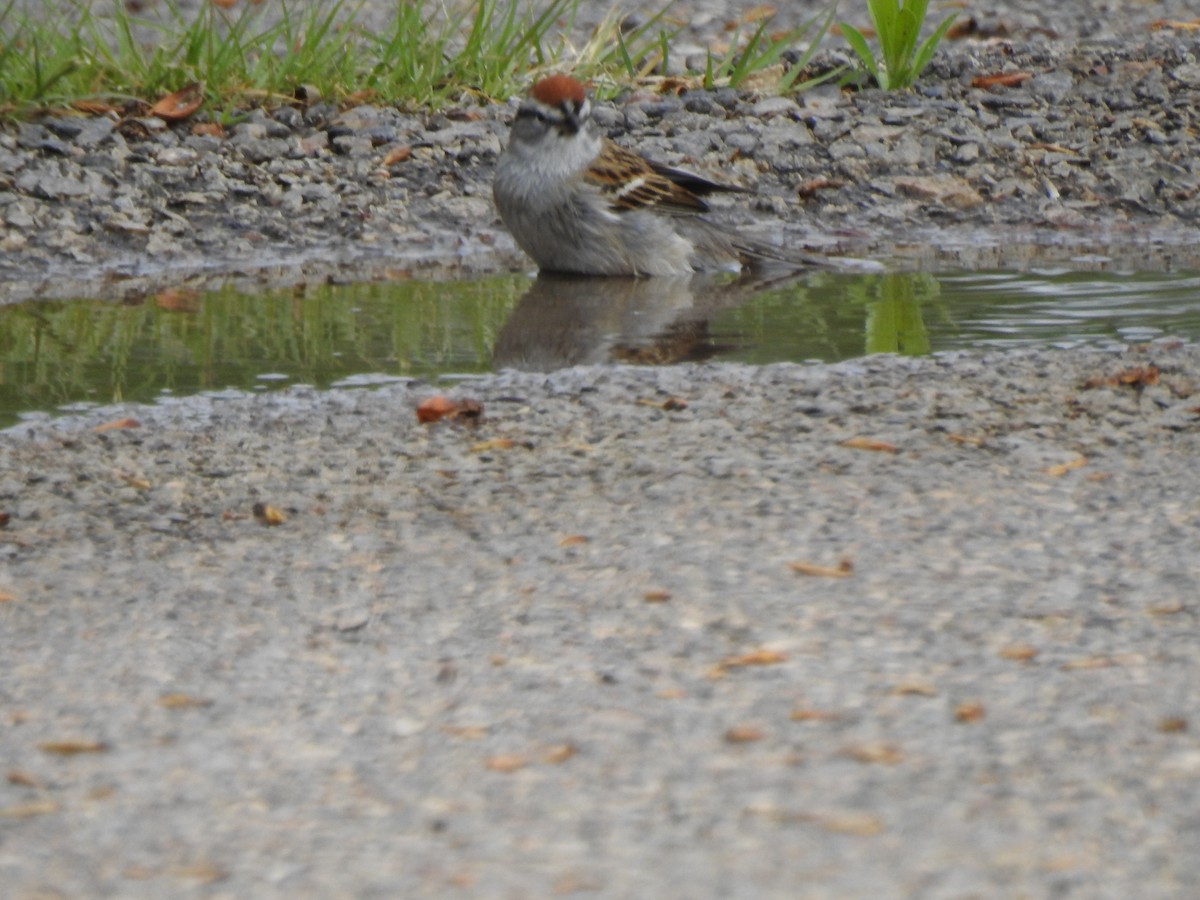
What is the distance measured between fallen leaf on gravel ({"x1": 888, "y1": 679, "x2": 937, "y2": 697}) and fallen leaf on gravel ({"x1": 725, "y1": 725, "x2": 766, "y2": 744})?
0.87 ft

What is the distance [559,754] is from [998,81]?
7734 millimetres

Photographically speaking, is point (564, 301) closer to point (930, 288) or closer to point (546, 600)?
point (930, 288)

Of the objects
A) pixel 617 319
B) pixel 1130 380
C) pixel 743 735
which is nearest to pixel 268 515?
pixel 743 735

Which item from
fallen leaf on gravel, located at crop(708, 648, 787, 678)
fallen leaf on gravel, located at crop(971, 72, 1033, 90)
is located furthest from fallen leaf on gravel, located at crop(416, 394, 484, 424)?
fallen leaf on gravel, located at crop(971, 72, 1033, 90)

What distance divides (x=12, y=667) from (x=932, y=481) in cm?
201

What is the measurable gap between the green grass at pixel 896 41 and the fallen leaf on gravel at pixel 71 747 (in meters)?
7.21

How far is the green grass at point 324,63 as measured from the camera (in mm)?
8656

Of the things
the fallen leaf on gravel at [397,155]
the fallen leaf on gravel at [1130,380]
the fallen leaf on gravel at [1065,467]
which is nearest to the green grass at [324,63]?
the fallen leaf on gravel at [397,155]

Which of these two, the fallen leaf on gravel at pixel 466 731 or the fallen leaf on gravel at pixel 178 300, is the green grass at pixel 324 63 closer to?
the fallen leaf on gravel at pixel 178 300

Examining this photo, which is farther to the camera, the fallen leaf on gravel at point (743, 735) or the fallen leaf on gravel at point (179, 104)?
the fallen leaf on gravel at point (179, 104)

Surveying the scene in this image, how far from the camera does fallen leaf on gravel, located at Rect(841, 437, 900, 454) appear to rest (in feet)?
14.3

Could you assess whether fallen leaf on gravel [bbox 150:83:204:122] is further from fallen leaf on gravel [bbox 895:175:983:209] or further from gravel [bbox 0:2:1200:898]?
gravel [bbox 0:2:1200:898]

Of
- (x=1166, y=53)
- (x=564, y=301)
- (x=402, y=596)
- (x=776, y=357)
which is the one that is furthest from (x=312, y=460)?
(x=1166, y=53)

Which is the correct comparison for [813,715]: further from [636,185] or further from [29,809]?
[636,185]
